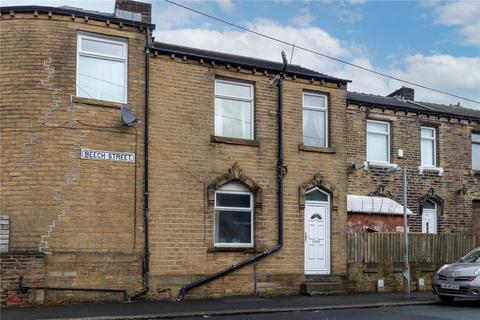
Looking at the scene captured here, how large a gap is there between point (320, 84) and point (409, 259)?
21.2 ft

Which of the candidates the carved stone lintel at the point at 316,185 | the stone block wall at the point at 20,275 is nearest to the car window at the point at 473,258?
the carved stone lintel at the point at 316,185

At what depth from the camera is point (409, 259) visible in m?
20.9

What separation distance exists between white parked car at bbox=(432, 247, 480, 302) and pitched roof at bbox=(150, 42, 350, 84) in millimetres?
6727

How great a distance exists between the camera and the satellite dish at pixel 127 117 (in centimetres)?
1622

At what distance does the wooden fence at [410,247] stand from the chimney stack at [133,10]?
9.06 meters

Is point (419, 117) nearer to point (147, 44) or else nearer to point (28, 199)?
point (147, 44)

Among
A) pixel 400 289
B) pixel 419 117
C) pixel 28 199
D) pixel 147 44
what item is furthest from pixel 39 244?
pixel 419 117

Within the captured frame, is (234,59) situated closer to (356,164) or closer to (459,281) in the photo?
(356,164)

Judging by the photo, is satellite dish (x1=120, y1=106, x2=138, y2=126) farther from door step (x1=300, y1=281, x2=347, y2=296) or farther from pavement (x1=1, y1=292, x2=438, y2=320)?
door step (x1=300, y1=281, x2=347, y2=296)

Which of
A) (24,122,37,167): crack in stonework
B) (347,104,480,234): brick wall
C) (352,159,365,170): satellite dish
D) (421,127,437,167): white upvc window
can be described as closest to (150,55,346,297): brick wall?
(352,159,365,170): satellite dish

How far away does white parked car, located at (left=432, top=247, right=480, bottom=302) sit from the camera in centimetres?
1585

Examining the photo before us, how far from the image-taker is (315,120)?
65.3ft

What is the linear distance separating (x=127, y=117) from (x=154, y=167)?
1.52 metres

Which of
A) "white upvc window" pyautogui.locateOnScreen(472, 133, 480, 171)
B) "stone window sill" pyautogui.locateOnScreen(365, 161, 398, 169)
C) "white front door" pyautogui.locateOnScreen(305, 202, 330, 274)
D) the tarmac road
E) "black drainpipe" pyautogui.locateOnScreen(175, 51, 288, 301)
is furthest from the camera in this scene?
"white upvc window" pyautogui.locateOnScreen(472, 133, 480, 171)
